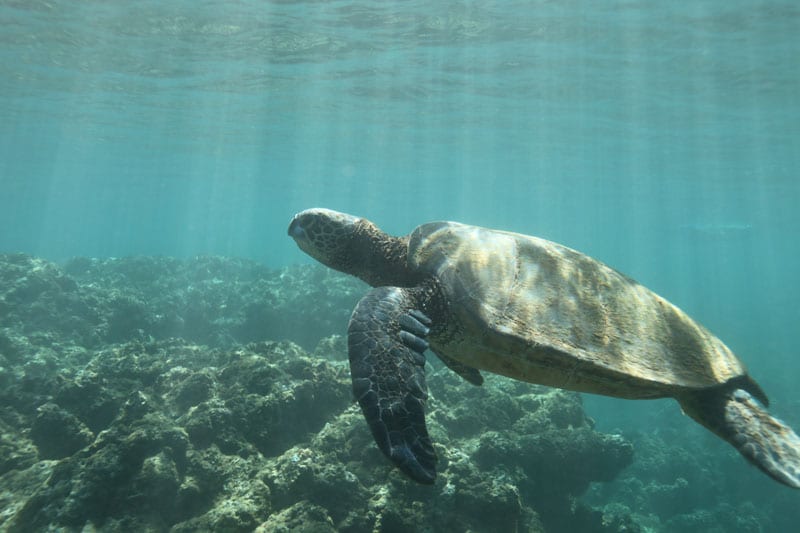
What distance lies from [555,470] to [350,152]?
3535 centimetres

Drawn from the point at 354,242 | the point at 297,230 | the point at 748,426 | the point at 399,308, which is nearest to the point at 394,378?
the point at 399,308

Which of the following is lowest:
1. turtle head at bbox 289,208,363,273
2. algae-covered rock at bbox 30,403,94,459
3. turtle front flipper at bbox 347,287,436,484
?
algae-covered rock at bbox 30,403,94,459

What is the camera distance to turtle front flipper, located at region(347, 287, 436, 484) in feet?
9.06

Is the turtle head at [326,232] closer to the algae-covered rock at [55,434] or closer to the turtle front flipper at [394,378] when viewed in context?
the turtle front flipper at [394,378]

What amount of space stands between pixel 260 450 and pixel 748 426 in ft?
18.4

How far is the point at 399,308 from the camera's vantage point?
3.89 m

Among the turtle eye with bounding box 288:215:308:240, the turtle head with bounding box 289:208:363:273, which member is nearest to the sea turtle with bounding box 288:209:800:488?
the turtle head with bounding box 289:208:363:273

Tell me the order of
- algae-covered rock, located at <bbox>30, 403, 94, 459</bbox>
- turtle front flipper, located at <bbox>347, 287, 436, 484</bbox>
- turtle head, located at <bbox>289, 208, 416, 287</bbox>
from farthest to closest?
algae-covered rock, located at <bbox>30, 403, 94, 459</bbox> → turtle head, located at <bbox>289, 208, 416, 287</bbox> → turtle front flipper, located at <bbox>347, 287, 436, 484</bbox>

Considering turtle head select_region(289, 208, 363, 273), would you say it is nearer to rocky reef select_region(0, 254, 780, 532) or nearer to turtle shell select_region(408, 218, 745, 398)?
turtle shell select_region(408, 218, 745, 398)

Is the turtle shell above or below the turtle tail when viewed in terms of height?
above

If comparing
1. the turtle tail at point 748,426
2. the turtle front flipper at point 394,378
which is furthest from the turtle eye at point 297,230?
the turtle tail at point 748,426

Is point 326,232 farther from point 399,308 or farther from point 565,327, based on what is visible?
point 565,327

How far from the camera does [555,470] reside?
7406mm

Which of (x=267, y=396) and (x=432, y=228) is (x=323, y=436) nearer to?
(x=267, y=396)
